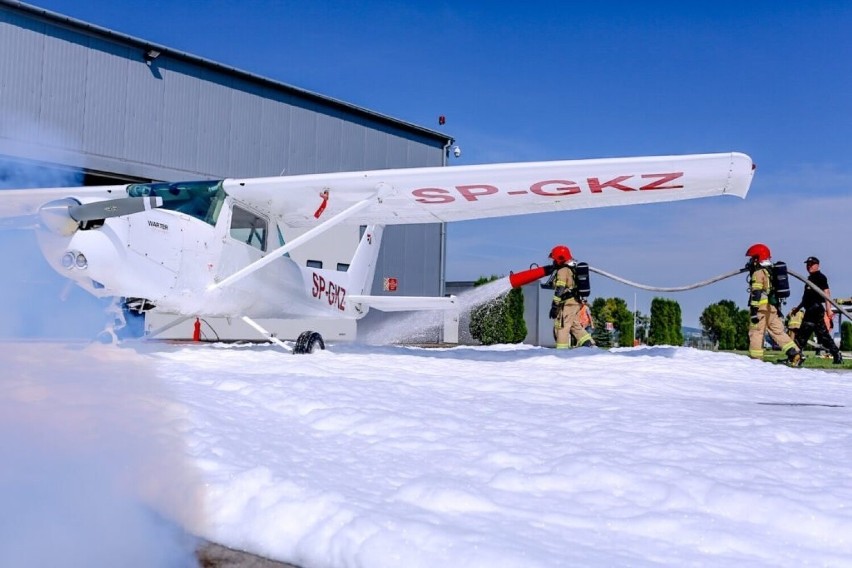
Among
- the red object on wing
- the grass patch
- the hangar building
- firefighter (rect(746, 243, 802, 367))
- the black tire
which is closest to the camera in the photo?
the black tire

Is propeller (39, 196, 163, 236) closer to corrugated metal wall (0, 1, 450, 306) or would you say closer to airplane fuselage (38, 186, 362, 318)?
airplane fuselage (38, 186, 362, 318)

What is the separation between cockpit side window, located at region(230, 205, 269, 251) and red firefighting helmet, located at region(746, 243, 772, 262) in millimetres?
7662

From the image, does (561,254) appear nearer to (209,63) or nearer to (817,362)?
(817,362)

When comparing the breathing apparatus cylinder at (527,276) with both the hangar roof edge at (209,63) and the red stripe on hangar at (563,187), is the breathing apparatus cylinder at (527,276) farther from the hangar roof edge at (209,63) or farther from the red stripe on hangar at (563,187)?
the hangar roof edge at (209,63)

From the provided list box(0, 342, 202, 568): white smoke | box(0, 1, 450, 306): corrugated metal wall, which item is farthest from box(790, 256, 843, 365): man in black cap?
box(0, 1, 450, 306): corrugated metal wall

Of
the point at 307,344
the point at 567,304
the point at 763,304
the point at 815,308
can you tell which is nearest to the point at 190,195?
the point at 307,344

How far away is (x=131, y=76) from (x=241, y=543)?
16879 mm

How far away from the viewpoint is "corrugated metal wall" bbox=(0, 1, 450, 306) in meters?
14.5

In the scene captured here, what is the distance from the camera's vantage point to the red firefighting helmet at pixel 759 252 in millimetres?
10977

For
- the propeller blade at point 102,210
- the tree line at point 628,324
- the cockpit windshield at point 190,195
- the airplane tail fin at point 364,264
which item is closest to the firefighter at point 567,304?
the airplane tail fin at point 364,264

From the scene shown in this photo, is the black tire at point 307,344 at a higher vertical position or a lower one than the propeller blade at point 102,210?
lower

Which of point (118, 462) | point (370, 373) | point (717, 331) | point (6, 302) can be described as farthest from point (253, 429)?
point (717, 331)

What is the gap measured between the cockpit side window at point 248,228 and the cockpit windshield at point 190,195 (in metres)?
0.54

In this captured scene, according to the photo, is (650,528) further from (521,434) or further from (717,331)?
(717,331)
